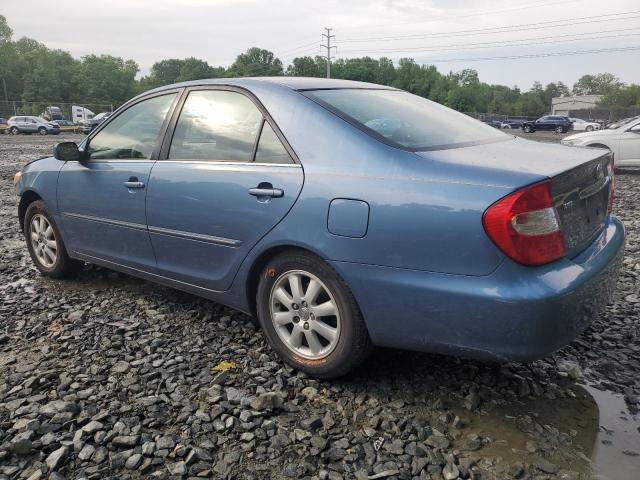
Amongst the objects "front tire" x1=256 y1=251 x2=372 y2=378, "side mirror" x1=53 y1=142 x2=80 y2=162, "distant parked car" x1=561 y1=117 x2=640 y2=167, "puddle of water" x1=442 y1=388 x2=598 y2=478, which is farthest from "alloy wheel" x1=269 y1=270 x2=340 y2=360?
"distant parked car" x1=561 y1=117 x2=640 y2=167

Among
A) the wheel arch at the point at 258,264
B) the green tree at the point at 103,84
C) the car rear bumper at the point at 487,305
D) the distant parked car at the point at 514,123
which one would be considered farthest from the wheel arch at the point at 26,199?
the green tree at the point at 103,84

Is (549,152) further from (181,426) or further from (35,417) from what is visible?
(35,417)

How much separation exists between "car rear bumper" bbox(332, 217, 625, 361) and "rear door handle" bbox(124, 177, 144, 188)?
1.66m

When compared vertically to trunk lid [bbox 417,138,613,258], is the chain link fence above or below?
above

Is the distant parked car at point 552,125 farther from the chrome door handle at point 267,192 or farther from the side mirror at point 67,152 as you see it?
the chrome door handle at point 267,192

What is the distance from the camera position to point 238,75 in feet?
322

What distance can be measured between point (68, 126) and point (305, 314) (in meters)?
48.2

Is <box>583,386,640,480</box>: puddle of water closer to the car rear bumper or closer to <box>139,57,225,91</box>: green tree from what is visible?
the car rear bumper

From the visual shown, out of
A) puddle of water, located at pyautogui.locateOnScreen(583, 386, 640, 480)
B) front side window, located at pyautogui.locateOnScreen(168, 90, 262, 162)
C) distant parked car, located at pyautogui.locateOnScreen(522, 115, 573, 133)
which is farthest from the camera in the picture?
distant parked car, located at pyautogui.locateOnScreen(522, 115, 573, 133)

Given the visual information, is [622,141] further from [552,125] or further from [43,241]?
[552,125]

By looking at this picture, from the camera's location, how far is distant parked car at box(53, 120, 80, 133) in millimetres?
43116

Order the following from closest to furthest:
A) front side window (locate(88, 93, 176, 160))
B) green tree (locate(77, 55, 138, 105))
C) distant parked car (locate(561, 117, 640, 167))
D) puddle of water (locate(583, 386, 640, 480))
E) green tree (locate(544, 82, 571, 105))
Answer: puddle of water (locate(583, 386, 640, 480))
front side window (locate(88, 93, 176, 160))
distant parked car (locate(561, 117, 640, 167))
green tree (locate(77, 55, 138, 105))
green tree (locate(544, 82, 571, 105))

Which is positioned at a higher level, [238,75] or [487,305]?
[238,75]

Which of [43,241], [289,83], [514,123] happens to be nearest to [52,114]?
[514,123]
